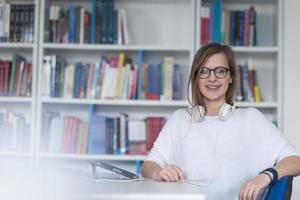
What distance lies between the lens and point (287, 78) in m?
3.31

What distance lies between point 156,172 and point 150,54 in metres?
1.92

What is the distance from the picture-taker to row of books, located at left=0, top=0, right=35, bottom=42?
3441 mm

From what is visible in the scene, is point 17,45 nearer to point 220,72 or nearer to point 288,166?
point 220,72

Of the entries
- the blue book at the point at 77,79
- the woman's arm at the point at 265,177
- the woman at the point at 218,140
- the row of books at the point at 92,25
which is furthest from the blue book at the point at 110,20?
the woman's arm at the point at 265,177

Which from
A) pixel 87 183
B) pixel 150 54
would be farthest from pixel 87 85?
pixel 87 183

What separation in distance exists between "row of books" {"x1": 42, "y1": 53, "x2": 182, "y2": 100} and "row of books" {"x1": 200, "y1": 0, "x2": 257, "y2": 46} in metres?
0.34

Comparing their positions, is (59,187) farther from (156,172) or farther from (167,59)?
(167,59)

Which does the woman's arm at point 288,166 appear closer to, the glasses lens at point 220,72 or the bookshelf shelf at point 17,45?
the glasses lens at point 220,72

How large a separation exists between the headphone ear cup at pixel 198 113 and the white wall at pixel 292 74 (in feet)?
4.62

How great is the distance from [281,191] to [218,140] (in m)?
0.53

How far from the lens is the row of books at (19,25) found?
344 cm

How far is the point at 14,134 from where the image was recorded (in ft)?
11.3

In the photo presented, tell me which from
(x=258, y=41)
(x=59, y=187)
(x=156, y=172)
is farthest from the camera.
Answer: (x=258, y=41)

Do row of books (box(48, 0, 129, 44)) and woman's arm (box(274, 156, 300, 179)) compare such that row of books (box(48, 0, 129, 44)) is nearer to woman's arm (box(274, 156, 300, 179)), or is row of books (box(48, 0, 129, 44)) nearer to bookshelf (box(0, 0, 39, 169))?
bookshelf (box(0, 0, 39, 169))
